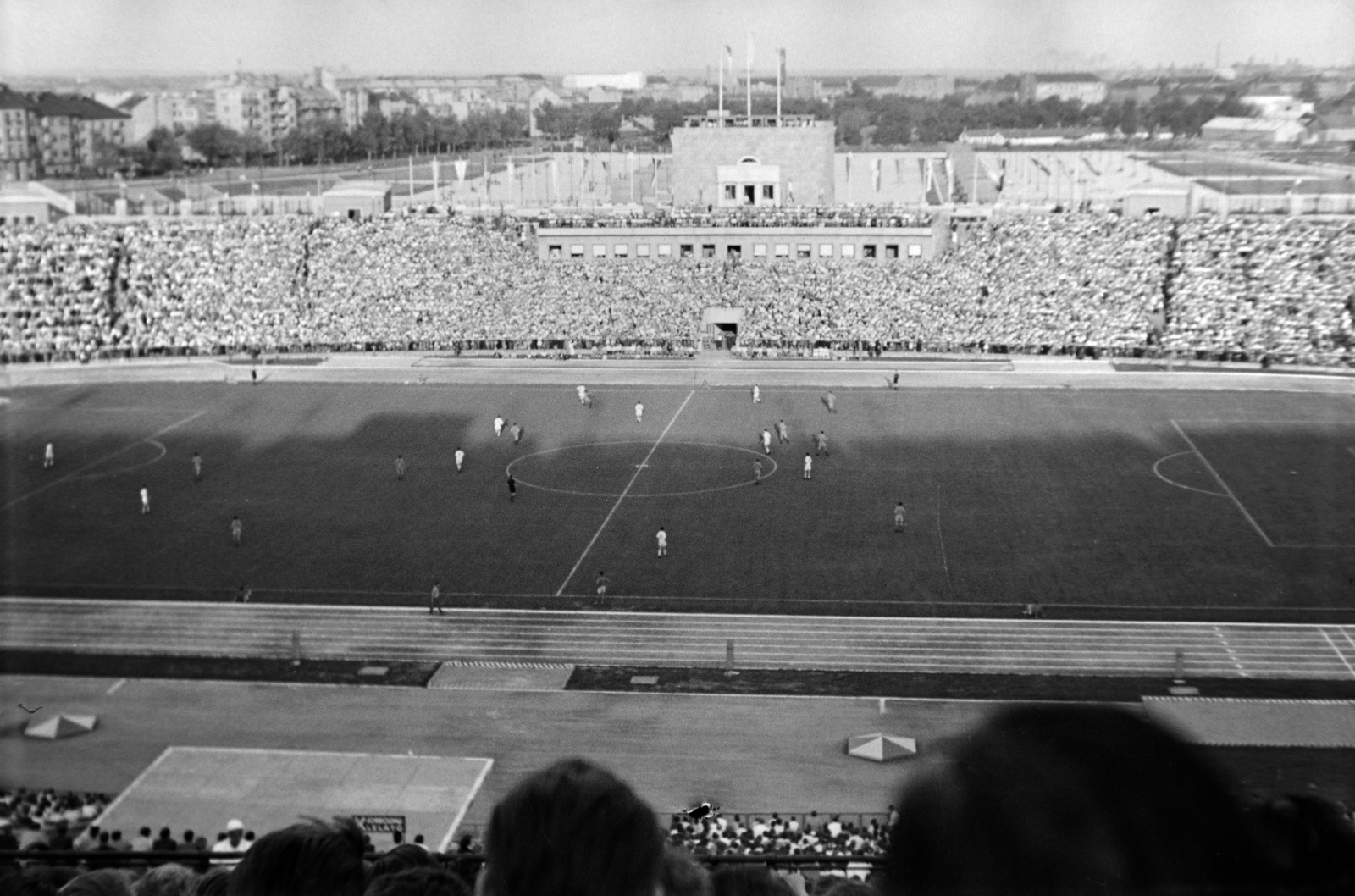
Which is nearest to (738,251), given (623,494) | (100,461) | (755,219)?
(755,219)

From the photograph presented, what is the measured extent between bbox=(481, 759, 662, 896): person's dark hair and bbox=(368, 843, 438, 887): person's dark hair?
51cm

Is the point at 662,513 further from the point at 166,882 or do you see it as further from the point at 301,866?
the point at 301,866

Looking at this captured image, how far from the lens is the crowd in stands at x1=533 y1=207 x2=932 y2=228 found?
174 ft

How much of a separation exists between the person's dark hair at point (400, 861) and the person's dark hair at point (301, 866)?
→ 6cm

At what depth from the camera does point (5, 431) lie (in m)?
36.2

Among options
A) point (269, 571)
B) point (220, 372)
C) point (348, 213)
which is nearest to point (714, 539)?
point (269, 571)

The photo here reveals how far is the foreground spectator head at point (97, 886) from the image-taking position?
3.81 meters

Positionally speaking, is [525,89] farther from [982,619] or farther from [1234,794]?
[1234,794]

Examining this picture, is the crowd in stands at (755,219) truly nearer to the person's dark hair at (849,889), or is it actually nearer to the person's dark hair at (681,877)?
the person's dark hair at (849,889)

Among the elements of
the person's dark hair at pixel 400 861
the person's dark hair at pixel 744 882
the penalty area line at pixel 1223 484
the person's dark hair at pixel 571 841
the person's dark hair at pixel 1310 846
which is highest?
the person's dark hair at pixel 1310 846

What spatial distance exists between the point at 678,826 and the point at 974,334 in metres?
33.6

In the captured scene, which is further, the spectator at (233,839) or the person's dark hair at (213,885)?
the spectator at (233,839)

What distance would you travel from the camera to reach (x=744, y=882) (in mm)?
3844

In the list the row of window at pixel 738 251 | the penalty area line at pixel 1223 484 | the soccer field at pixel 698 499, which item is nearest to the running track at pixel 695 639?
the soccer field at pixel 698 499
